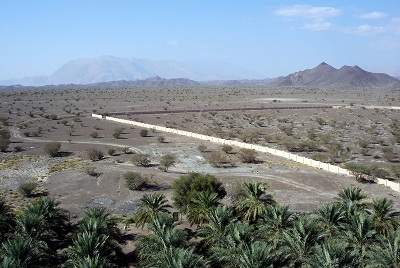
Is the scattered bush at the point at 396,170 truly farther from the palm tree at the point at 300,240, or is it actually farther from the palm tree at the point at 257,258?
the palm tree at the point at 257,258

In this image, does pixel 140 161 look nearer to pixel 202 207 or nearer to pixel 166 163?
pixel 166 163

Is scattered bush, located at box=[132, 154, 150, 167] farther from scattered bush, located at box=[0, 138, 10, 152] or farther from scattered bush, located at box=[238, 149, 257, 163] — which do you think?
scattered bush, located at box=[0, 138, 10, 152]

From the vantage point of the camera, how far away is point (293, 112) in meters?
103

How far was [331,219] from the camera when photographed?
22.2 meters

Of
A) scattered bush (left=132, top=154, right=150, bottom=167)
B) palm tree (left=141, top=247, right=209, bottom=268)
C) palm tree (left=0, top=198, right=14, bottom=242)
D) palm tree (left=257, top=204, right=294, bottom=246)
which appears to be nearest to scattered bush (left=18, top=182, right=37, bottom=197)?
palm tree (left=0, top=198, right=14, bottom=242)

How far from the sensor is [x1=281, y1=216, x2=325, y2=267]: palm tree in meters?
18.9

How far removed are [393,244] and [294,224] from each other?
15.3 ft

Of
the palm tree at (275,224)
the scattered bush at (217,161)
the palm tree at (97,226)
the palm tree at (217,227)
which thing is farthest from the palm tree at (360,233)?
the scattered bush at (217,161)

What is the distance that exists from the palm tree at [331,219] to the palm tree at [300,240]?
4.39 ft

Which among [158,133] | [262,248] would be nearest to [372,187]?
[262,248]

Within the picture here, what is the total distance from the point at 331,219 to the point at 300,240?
12.3 ft

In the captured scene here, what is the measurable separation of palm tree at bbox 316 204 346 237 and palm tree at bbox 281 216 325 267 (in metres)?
1.34

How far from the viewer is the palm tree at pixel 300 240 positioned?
18906 millimetres

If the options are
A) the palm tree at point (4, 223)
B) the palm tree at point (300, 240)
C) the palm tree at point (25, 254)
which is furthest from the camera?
the palm tree at point (4, 223)
